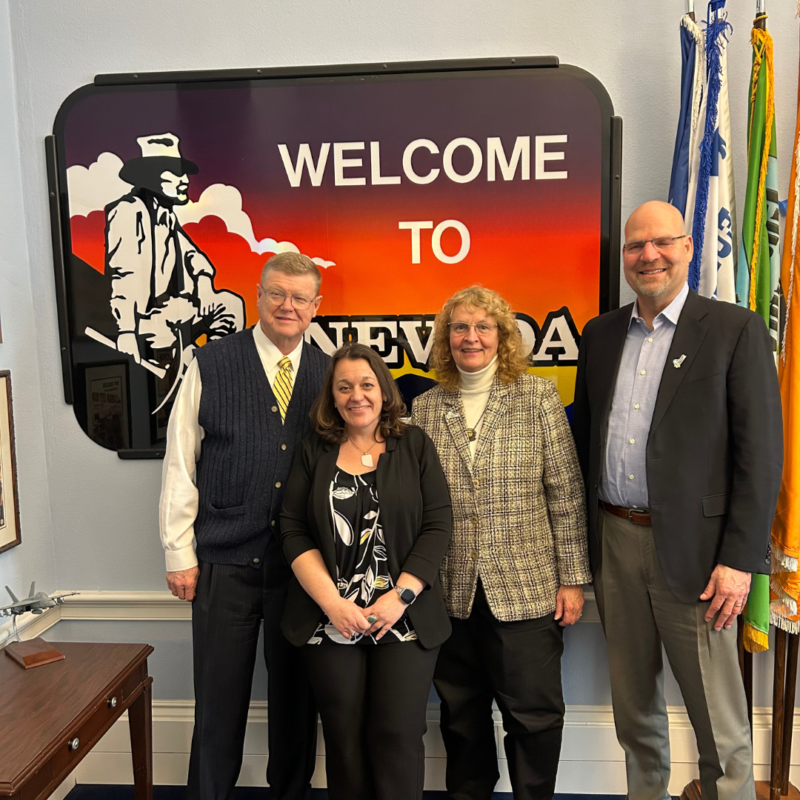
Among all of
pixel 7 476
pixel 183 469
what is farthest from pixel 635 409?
pixel 7 476

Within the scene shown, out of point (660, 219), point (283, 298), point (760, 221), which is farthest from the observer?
point (760, 221)

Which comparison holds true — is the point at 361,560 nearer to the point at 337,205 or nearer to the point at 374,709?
the point at 374,709

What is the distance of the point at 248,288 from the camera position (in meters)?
2.14

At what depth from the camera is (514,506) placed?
67.6 inches

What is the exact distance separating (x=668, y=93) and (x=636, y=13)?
0.27 m

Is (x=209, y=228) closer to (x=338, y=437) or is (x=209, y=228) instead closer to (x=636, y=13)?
(x=338, y=437)

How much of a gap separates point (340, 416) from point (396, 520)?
33 cm

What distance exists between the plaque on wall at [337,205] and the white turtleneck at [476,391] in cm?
37

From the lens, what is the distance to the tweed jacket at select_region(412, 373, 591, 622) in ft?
5.61

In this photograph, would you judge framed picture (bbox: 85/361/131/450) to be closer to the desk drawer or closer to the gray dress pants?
the desk drawer

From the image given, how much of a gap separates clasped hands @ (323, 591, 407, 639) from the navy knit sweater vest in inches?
Result: 13.3

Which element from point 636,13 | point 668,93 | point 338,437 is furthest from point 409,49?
point 338,437

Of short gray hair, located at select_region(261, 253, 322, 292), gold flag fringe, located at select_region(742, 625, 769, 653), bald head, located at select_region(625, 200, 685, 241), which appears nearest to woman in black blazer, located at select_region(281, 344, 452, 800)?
short gray hair, located at select_region(261, 253, 322, 292)

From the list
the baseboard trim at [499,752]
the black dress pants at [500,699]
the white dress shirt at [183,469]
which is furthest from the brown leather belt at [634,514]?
the white dress shirt at [183,469]
